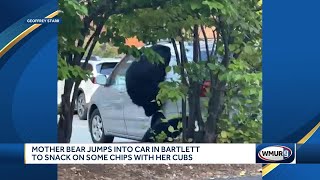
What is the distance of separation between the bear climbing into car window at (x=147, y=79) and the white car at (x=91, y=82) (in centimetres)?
12

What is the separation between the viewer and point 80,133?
396cm

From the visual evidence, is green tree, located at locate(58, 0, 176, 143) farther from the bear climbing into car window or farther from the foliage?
the bear climbing into car window

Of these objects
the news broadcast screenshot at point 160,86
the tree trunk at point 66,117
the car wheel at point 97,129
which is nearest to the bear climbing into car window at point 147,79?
the news broadcast screenshot at point 160,86

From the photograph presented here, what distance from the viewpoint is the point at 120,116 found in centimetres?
395

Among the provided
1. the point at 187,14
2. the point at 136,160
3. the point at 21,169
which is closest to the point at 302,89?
the point at 187,14

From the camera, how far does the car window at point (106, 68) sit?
12.9 feet

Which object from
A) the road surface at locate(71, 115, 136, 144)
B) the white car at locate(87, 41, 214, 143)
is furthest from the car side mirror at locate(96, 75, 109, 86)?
the road surface at locate(71, 115, 136, 144)

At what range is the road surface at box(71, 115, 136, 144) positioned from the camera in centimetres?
395

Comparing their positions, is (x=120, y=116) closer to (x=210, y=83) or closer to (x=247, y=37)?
(x=210, y=83)

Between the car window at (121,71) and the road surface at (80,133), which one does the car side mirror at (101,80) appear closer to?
the car window at (121,71)

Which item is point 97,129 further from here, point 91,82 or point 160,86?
point 160,86

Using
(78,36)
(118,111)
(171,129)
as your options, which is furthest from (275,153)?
(78,36)

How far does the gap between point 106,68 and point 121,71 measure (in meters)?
0.10

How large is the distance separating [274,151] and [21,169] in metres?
1.59
